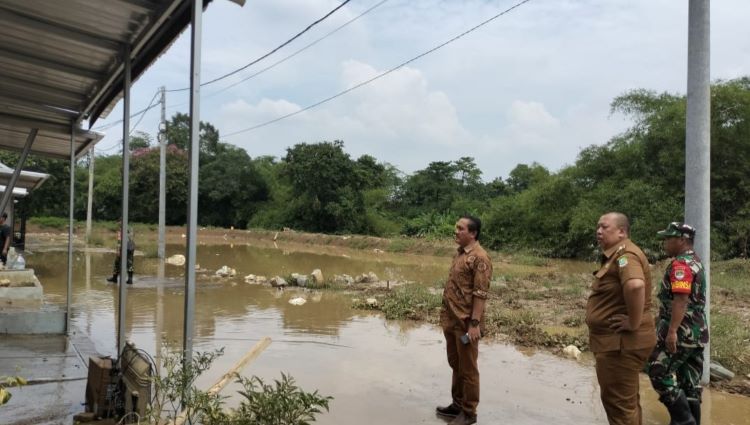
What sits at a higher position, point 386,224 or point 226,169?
point 226,169

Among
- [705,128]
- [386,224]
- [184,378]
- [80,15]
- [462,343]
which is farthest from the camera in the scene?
[386,224]

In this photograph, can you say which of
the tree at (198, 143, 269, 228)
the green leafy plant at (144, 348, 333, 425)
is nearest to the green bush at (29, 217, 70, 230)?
the tree at (198, 143, 269, 228)

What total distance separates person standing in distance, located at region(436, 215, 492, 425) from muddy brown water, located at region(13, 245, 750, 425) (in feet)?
1.66

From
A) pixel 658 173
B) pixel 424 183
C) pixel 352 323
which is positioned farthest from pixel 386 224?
pixel 352 323

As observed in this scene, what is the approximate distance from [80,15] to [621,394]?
433 cm

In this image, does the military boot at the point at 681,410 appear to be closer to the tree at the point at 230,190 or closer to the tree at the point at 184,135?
the tree at the point at 230,190

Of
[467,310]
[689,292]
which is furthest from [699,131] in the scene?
[467,310]

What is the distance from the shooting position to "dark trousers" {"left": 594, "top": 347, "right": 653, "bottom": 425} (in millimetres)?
3645

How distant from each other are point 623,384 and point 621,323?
394mm

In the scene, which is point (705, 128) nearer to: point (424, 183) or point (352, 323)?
point (352, 323)

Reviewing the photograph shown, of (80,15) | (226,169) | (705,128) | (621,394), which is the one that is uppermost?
(226,169)

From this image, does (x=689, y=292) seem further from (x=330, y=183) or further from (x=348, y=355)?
(x=330, y=183)

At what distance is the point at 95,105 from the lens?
238 inches

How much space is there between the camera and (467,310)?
467 centimetres
